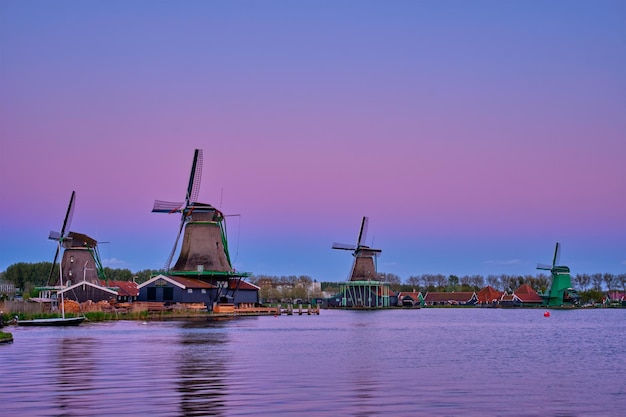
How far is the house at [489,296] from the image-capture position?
16775cm

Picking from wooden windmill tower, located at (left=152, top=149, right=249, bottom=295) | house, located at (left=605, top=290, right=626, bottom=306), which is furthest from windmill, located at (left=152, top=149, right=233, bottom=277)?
house, located at (left=605, top=290, right=626, bottom=306)

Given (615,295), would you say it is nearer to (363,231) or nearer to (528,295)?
(528,295)

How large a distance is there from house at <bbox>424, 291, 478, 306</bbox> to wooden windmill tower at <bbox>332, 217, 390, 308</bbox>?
42.9 m

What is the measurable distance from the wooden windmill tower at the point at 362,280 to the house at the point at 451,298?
1688 inches

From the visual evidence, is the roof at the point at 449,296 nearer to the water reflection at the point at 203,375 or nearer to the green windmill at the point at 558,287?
the green windmill at the point at 558,287

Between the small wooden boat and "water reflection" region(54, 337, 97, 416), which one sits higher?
the small wooden boat

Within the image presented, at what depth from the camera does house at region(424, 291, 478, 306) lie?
171375 millimetres

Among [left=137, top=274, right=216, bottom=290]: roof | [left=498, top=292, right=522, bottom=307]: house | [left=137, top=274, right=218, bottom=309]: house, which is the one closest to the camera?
[left=137, top=274, right=216, bottom=290]: roof

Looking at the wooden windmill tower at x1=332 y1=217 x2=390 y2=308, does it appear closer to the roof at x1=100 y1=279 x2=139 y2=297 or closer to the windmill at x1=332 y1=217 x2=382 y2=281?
the windmill at x1=332 y1=217 x2=382 y2=281

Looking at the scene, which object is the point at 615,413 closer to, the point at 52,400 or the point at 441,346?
the point at 52,400

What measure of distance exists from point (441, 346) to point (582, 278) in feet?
530

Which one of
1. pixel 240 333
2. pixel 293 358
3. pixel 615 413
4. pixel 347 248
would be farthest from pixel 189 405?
pixel 347 248

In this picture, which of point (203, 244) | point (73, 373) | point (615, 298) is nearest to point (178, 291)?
point (203, 244)

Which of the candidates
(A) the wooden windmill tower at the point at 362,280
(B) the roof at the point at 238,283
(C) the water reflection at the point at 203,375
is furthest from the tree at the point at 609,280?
(C) the water reflection at the point at 203,375
